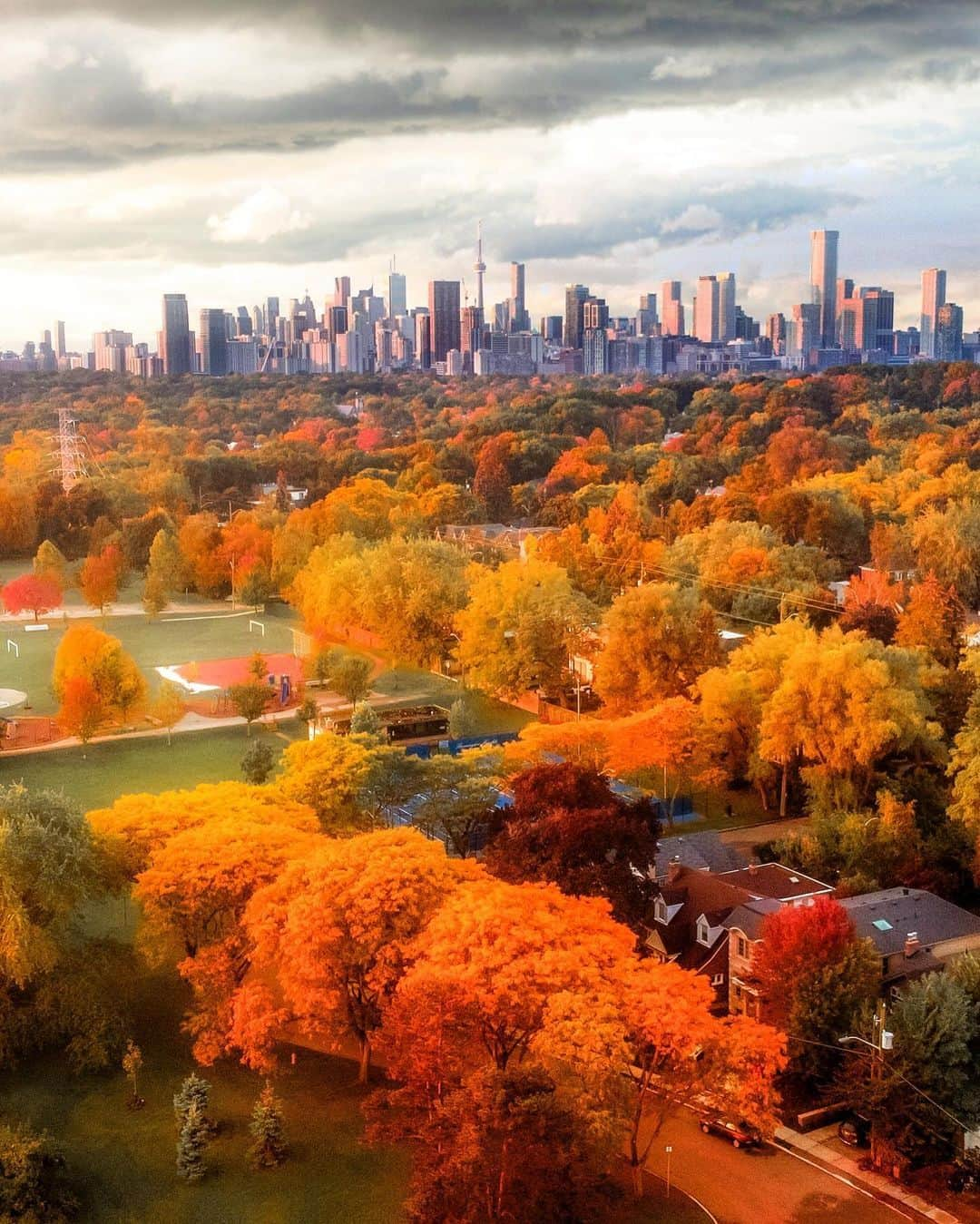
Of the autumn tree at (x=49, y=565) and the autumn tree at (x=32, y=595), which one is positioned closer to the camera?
the autumn tree at (x=32, y=595)

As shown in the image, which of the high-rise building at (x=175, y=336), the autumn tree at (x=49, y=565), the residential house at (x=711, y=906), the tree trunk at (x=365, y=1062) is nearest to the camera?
the tree trunk at (x=365, y=1062)

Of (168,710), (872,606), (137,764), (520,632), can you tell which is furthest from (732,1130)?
(872,606)

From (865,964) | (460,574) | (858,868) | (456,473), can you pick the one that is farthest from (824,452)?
(865,964)

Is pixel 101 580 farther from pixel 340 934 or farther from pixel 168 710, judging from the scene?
pixel 340 934

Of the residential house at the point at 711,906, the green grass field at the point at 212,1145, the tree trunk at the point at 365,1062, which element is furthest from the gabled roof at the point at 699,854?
the green grass field at the point at 212,1145

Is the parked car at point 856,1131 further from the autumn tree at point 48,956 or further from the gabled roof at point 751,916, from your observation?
the autumn tree at point 48,956

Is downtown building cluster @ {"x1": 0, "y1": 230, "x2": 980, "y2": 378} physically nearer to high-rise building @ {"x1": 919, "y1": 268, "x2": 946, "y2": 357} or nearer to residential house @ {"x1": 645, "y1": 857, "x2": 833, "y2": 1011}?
high-rise building @ {"x1": 919, "y1": 268, "x2": 946, "y2": 357}
